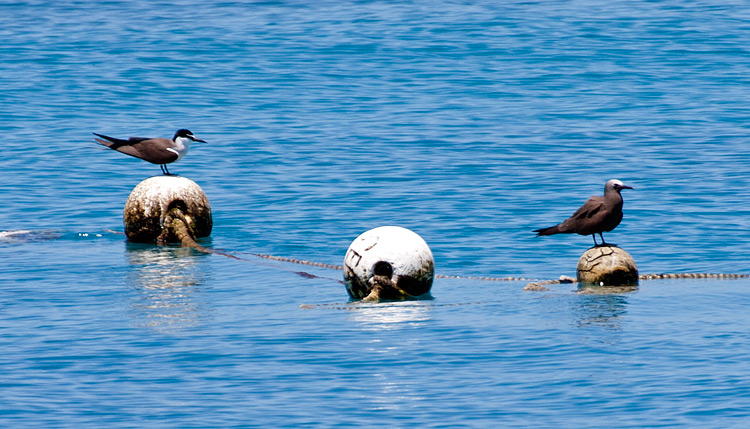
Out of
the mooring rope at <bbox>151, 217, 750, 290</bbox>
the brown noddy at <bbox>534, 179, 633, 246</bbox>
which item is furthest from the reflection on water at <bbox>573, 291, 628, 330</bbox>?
the brown noddy at <bbox>534, 179, 633, 246</bbox>

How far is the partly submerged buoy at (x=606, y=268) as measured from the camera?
54.2ft

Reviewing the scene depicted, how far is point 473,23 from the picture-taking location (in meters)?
64.9

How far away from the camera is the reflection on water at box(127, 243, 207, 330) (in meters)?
15.0

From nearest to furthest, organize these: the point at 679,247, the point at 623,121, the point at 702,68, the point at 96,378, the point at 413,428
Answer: the point at 413,428, the point at 96,378, the point at 679,247, the point at 623,121, the point at 702,68

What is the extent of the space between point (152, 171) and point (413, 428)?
23.7 meters

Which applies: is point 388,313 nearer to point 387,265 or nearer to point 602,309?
point 387,265

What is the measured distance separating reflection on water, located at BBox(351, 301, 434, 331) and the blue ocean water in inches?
2.7

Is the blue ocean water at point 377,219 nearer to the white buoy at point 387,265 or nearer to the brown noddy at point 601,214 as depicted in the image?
the white buoy at point 387,265

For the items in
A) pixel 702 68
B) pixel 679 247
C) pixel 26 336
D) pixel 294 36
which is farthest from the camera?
pixel 294 36

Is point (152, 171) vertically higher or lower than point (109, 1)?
lower

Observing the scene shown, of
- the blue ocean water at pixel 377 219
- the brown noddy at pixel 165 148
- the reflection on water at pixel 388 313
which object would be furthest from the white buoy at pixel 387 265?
the brown noddy at pixel 165 148

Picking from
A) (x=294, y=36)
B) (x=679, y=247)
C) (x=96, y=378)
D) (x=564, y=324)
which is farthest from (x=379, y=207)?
(x=294, y=36)

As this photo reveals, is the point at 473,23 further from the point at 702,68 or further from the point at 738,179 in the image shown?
the point at 738,179

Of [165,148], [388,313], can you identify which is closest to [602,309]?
[388,313]
